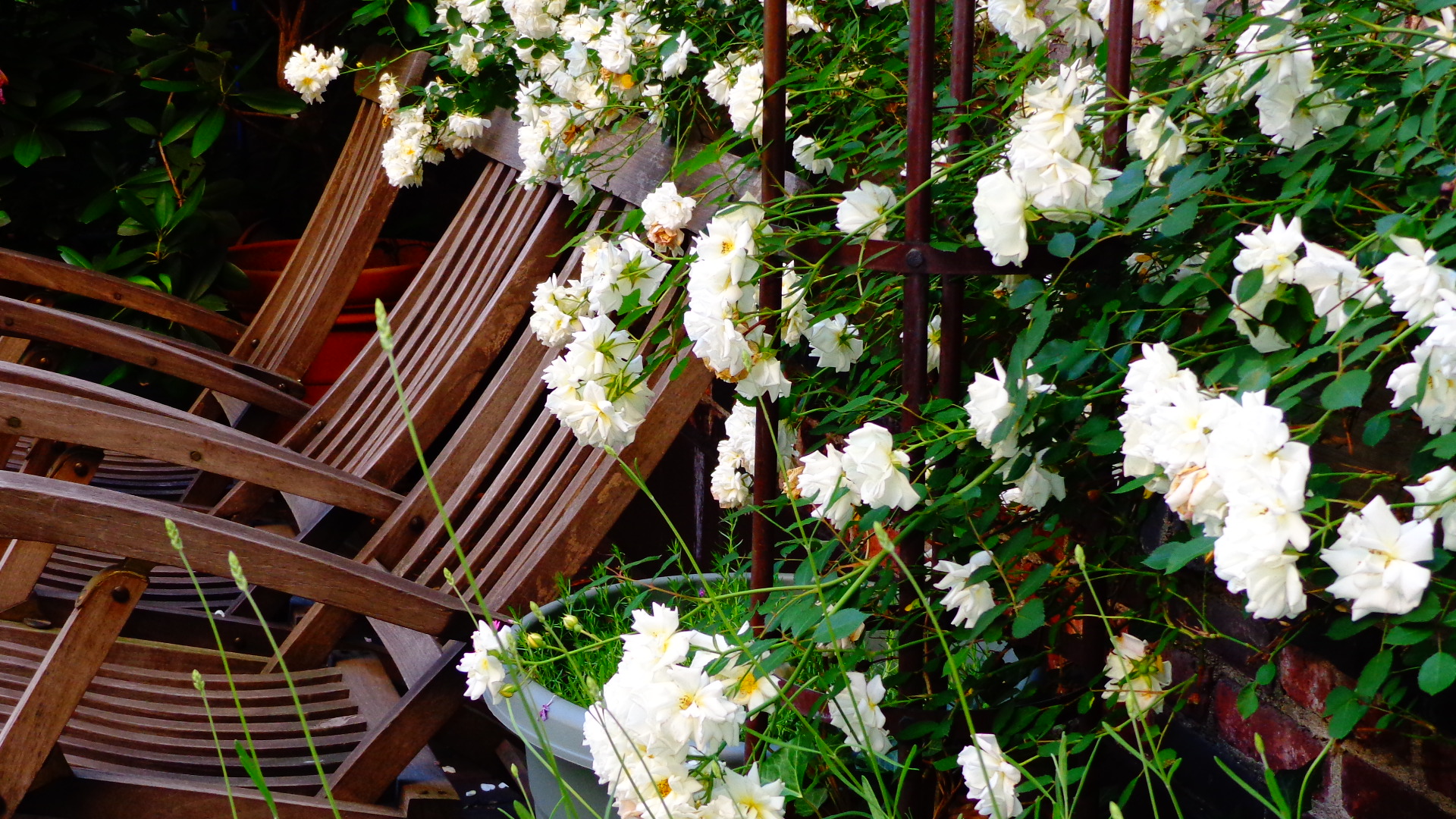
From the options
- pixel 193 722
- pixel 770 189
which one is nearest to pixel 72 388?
pixel 193 722

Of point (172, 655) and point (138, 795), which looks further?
point (172, 655)

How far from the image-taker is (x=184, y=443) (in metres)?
1.61

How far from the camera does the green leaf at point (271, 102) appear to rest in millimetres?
3039

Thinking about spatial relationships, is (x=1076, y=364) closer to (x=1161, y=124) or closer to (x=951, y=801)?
(x=1161, y=124)

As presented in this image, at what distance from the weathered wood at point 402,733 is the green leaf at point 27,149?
6.94ft

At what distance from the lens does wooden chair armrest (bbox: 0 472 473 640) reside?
1191 mm

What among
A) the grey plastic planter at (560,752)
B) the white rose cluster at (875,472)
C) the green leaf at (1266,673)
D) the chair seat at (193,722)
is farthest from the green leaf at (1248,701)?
the chair seat at (193,722)

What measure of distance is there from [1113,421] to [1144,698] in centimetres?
21

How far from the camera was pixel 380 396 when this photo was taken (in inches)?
92.3

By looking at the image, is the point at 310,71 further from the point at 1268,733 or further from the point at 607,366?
the point at 1268,733

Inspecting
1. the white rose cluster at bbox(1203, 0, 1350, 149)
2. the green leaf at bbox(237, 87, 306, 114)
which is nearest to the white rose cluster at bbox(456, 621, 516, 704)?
the white rose cluster at bbox(1203, 0, 1350, 149)

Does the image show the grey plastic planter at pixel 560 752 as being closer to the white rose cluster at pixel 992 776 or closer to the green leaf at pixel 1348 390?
the white rose cluster at pixel 992 776

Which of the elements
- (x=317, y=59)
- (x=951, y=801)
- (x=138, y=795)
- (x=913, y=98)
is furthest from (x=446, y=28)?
(x=951, y=801)

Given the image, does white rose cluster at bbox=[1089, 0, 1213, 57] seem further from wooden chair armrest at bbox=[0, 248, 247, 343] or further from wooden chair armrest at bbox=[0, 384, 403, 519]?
wooden chair armrest at bbox=[0, 248, 247, 343]
